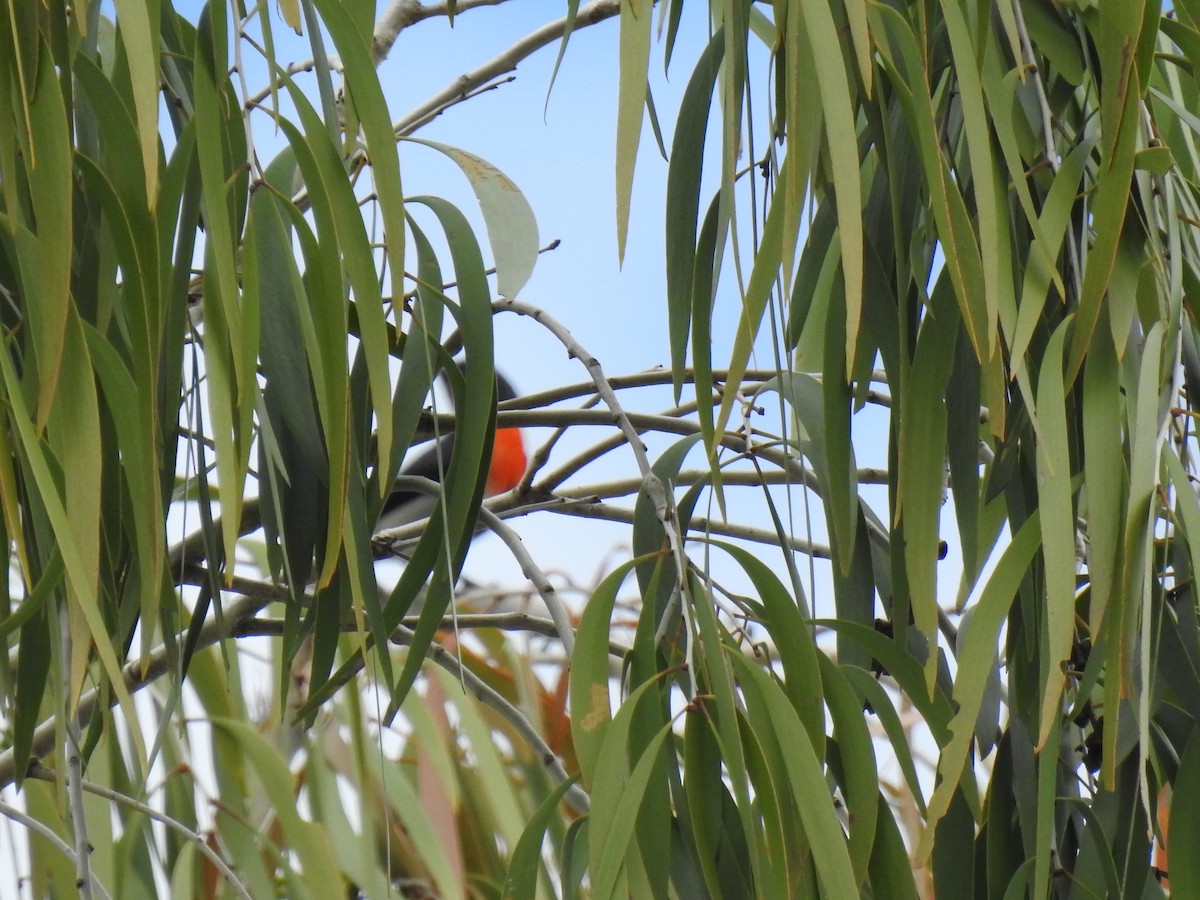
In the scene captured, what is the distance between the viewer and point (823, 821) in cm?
42

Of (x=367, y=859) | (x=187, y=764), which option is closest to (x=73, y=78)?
(x=187, y=764)

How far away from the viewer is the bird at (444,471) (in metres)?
1.95

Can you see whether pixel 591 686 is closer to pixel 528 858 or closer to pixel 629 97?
pixel 528 858

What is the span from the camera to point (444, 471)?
5.30ft

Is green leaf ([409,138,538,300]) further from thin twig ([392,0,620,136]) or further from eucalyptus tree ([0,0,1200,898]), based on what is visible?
thin twig ([392,0,620,136])

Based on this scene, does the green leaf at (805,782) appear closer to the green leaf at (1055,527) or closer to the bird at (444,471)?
the green leaf at (1055,527)

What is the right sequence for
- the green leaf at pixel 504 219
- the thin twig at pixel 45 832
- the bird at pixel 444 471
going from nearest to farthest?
the thin twig at pixel 45 832, the green leaf at pixel 504 219, the bird at pixel 444 471

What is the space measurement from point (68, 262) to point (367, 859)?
0.74m

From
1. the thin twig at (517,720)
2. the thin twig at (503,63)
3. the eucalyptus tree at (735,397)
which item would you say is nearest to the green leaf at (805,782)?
the eucalyptus tree at (735,397)

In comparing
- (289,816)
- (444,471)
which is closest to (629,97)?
(289,816)

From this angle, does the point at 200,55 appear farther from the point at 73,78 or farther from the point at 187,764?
the point at 187,764

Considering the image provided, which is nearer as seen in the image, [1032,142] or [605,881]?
[605,881]

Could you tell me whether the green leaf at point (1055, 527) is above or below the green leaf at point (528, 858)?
above

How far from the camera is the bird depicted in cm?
195
